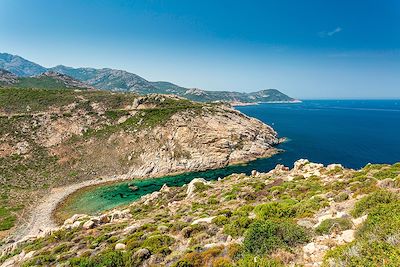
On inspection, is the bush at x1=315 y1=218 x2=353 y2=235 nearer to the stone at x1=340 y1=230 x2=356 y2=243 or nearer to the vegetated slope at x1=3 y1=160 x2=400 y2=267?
the vegetated slope at x1=3 y1=160 x2=400 y2=267

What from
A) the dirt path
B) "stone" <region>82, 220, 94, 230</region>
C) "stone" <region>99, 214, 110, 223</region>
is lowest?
the dirt path

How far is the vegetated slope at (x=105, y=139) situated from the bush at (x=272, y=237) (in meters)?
62.2

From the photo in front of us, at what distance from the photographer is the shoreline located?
4481cm

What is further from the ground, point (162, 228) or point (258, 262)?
point (258, 262)

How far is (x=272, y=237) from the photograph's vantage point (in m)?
14.2

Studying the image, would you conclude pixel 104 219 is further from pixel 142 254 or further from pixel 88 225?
pixel 142 254

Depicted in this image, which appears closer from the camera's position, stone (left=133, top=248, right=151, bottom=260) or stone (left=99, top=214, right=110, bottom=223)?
stone (left=133, top=248, right=151, bottom=260)

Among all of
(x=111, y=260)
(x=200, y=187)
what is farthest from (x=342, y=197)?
(x=200, y=187)

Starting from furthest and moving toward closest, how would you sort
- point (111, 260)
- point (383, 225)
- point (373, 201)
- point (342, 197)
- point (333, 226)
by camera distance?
point (342, 197)
point (111, 260)
point (373, 201)
point (333, 226)
point (383, 225)

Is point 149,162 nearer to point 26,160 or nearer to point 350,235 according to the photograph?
point 26,160

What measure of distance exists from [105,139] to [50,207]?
34718 mm

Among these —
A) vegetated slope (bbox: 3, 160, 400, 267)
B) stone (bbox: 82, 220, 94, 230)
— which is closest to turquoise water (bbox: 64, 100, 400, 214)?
stone (bbox: 82, 220, 94, 230)

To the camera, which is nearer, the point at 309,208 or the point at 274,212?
the point at 309,208

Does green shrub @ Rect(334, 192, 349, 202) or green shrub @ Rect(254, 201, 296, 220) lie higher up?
green shrub @ Rect(334, 192, 349, 202)
